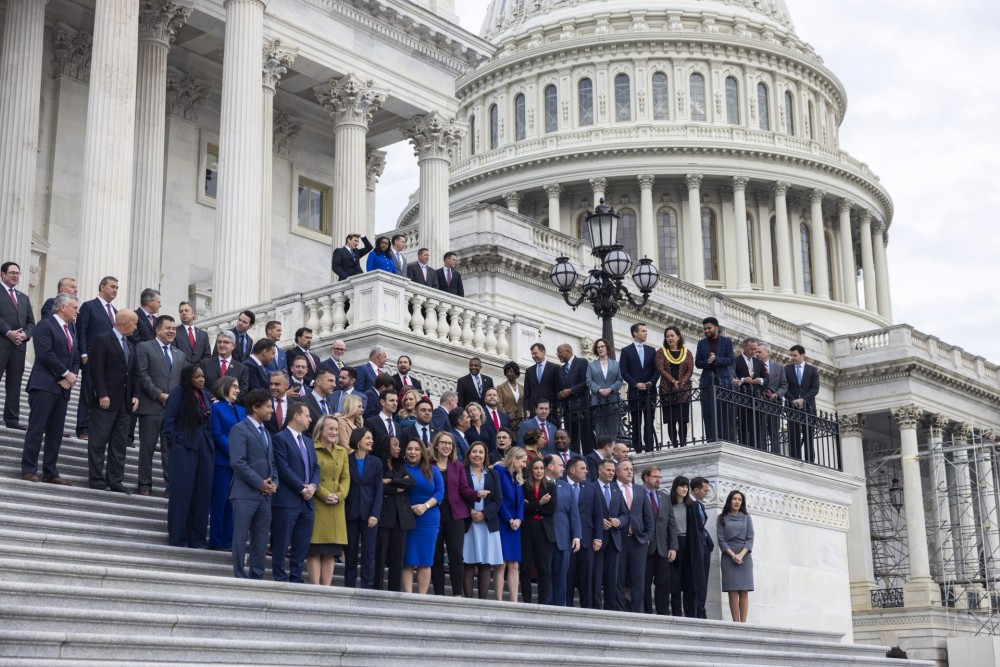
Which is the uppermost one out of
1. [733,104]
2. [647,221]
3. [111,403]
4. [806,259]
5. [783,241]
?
[733,104]

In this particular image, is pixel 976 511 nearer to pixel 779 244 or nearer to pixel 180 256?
pixel 779 244

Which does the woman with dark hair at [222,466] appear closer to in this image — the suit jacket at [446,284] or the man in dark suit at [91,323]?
the man in dark suit at [91,323]

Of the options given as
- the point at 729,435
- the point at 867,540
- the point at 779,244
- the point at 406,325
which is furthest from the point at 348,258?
the point at 779,244

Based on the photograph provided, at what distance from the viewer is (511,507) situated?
13391 millimetres

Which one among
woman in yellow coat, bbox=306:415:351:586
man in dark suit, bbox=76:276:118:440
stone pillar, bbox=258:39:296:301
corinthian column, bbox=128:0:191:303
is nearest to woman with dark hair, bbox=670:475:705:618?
woman in yellow coat, bbox=306:415:351:586

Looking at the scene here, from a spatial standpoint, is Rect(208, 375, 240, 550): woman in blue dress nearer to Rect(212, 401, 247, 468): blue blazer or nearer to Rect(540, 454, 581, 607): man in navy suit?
Rect(212, 401, 247, 468): blue blazer

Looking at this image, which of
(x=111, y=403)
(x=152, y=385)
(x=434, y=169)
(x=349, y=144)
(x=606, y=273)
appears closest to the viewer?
(x=111, y=403)

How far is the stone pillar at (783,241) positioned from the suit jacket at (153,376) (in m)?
54.0

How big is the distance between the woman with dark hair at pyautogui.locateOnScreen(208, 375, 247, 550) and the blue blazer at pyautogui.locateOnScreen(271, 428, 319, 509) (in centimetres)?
74

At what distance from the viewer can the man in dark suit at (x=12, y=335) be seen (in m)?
14.2

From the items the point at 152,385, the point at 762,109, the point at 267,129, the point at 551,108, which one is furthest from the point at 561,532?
the point at 762,109

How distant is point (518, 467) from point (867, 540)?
37.1 metres

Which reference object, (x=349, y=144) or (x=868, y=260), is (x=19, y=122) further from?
(x=868, y=260)

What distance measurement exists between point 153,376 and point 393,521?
2.87 metres
